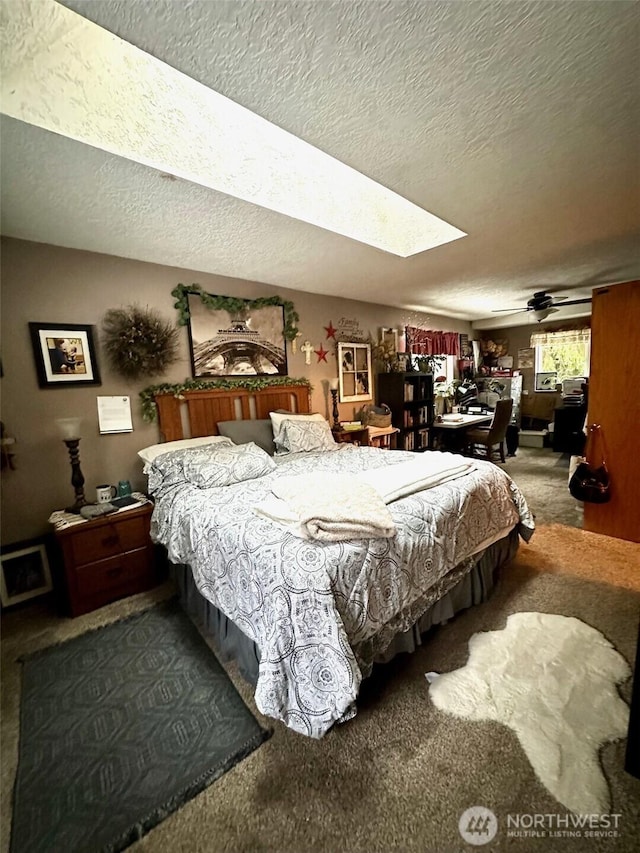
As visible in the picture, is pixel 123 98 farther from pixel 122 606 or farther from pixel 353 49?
pixel 122 606

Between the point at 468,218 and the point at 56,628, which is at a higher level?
the point at 468,218

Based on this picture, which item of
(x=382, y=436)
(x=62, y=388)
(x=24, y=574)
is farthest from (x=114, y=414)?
(x=382, y=436)

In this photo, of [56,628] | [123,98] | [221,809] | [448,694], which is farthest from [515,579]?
[123,98]

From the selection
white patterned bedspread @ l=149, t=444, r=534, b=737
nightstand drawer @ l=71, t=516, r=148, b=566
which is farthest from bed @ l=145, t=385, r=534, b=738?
nightstand drawer @ l=71, t=516, r=148, b=566

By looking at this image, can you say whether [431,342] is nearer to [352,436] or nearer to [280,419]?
[352,436]

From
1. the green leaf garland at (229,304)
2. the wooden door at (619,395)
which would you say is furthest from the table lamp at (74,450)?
the wooden door at (619,395)

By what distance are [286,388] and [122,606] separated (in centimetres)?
224

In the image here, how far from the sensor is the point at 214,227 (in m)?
2.07

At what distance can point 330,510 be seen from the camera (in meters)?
1.41

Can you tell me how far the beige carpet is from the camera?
98cm

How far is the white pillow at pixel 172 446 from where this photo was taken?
2443 mm

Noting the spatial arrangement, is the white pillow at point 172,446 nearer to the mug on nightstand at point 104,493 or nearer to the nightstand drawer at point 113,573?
the mug on nightstand at point 104,493

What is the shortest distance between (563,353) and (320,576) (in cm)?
675

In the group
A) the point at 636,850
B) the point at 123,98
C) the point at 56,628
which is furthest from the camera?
the point at 56,628
